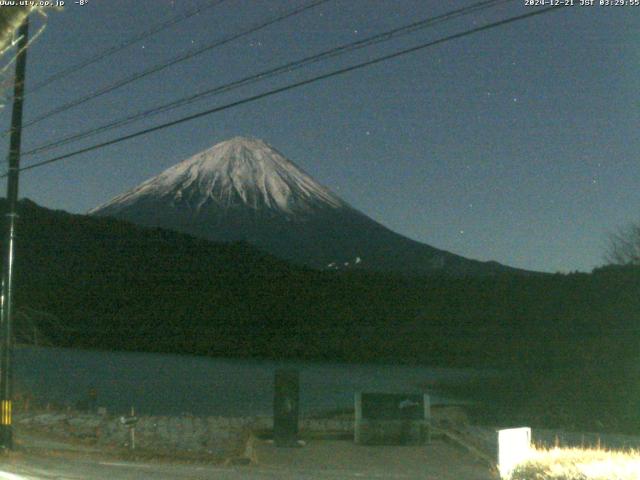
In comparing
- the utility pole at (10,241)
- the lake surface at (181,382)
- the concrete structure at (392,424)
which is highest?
the utility pole at (10,241)

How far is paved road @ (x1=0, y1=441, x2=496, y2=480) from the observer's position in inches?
448

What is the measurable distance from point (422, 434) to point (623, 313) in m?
44.8

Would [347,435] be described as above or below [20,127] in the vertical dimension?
below

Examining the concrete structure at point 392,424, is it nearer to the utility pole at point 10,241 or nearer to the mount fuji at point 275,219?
the utility pole at point 10,241

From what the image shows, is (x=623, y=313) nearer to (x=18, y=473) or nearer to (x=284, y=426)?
(x=284, y=426)

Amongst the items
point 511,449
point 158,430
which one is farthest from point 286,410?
point 511,449

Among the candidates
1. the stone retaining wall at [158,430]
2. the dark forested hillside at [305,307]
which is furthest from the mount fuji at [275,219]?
the stone retaining wall at [158,430]

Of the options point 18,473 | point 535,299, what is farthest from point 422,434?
point 535,299

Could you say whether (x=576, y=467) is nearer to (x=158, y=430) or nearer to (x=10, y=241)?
(x=10, y=241)

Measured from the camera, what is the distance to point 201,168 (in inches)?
5187

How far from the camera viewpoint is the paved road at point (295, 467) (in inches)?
448

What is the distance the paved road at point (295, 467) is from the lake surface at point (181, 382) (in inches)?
471

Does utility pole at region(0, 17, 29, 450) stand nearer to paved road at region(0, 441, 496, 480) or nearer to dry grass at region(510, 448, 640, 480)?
paved road at region(0, 441, 496, 480)

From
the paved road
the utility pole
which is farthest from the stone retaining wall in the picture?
the utility pole
